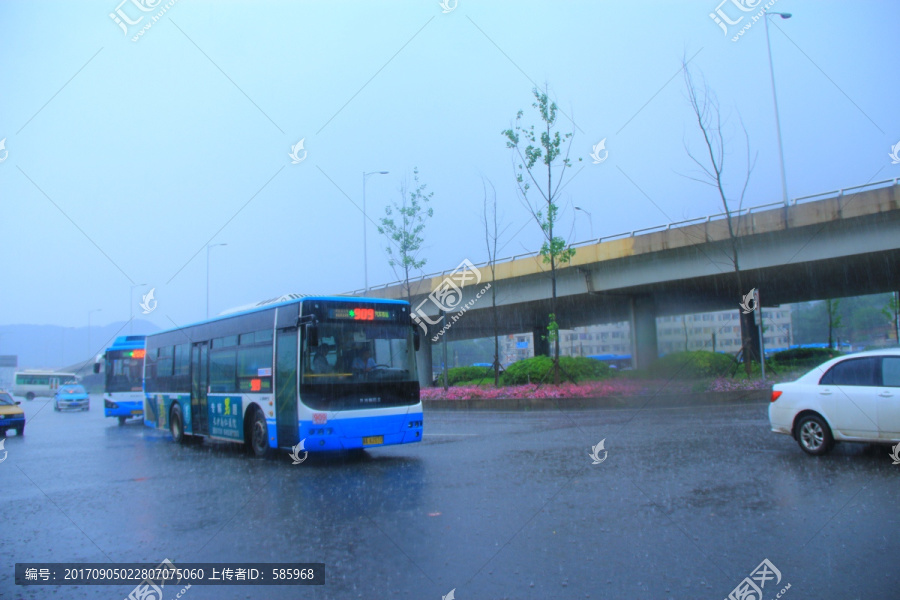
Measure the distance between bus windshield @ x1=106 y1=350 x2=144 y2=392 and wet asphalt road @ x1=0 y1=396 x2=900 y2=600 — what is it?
14025mm

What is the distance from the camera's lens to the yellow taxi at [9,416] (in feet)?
61.4

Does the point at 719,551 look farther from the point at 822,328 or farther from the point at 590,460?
the point at 822,328

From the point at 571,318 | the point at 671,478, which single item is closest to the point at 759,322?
the point at 671,478

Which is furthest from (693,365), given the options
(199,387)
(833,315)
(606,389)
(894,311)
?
(833,315)

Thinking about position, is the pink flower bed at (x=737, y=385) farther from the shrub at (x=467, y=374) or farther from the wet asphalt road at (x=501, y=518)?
the shrub at (x=467, y=374)

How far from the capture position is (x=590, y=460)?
964cm

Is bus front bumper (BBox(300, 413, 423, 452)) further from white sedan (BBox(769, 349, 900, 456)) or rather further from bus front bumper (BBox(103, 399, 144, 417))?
bus front bumper (BBox(103, 399, 144, 417))

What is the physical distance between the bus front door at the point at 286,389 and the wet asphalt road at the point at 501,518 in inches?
24.2

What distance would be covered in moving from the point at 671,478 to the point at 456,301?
28.1m

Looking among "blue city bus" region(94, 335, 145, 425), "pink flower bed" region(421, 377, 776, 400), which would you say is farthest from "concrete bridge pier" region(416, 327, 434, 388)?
"blue city bus" region(94, 335, 145, 425)

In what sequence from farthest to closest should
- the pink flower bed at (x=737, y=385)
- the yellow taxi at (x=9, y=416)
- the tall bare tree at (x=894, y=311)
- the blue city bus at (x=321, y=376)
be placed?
the tall bare tree at (x=894, y=311), the pink flower bed at (x=737, y=385), the yellow taxi at (x=9, y=416), the blue city bus at (x=321, y=376)

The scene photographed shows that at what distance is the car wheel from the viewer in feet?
29.2

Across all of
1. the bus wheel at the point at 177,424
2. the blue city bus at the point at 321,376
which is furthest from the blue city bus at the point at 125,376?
the blue city bus at the point at 321,376

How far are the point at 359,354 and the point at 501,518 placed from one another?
5.20 m
